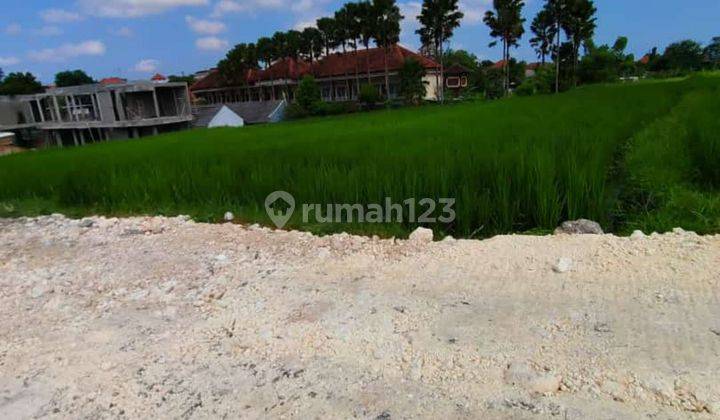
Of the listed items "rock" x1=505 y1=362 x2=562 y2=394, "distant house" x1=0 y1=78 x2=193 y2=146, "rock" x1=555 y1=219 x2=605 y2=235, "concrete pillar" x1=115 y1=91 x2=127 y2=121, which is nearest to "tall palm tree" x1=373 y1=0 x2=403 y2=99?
"distant house" x1=0 y1=78 x2=193 y2=146

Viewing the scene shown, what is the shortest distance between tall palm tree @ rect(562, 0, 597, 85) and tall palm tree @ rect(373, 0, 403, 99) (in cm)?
1557

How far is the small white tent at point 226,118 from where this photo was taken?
117 feet

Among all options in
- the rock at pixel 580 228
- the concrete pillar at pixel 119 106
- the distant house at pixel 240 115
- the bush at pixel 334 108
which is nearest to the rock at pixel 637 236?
the rock at pixel 580 228

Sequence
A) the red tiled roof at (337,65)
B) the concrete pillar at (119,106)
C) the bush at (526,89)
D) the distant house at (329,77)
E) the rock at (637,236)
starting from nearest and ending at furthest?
the rock at (637,236) → the concrete pillar at (119,106) → the bush at (526,89) → the distant house at (329,77) → the red tiled roof at (337,65)

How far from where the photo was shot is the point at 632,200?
5820 millimetres

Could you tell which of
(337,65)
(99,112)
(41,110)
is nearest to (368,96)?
(337,65)

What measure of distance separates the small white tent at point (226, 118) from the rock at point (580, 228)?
3316cm

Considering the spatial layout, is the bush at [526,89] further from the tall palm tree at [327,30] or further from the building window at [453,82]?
the tall palm tree at [327,30]

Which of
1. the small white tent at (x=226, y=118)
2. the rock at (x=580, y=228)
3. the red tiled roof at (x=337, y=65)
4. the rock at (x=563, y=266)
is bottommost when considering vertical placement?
the rock at (x=580, y=228)

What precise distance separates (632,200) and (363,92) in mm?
31542

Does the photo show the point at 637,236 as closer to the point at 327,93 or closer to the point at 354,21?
the point at 354,21

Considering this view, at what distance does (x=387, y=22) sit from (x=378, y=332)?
122ft

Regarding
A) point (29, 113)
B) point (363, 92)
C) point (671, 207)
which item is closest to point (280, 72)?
point (363, 92)

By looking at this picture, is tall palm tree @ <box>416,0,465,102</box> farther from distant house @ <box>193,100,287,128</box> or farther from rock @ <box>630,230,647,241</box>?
rock @ <box>630,230,647,241</box>
